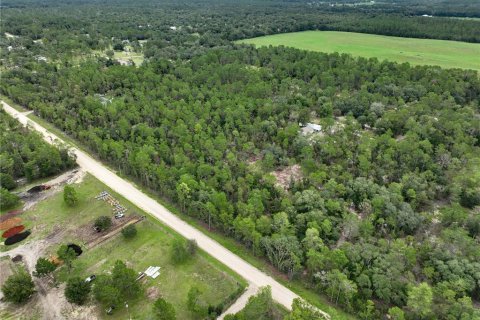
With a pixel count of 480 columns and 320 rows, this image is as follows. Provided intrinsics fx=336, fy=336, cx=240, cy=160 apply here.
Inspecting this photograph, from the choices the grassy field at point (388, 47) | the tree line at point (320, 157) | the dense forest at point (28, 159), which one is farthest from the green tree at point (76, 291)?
the grassy field at point (388, 47)

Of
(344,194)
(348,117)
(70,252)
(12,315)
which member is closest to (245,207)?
(344,194)

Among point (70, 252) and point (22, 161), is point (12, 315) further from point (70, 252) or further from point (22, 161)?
point (22, 161)

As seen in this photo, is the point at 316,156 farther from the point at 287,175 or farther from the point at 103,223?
the point at 103,223

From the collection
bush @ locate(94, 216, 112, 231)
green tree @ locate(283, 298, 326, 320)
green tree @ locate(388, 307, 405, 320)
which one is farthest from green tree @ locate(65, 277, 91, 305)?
green tree @ locate(388, 307, 405, 320)

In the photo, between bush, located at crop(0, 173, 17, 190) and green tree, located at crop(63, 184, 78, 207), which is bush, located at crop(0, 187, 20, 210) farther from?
green tree, located at crop(63, 184, 78, 207)

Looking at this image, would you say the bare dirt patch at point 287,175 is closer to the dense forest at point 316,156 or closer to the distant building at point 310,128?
the dense forest at point 316,156
